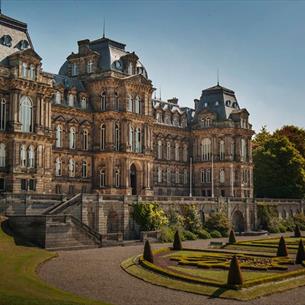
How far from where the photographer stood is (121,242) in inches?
2216

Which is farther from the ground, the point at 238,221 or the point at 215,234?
the point at 238,221

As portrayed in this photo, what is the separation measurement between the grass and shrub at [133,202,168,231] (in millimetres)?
19250

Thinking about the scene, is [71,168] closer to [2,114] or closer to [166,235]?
[2,114]

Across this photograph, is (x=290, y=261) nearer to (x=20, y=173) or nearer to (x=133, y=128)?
(x=20, y=173)

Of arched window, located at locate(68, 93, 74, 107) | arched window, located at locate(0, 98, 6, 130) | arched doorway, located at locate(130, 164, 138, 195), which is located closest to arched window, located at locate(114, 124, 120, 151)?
arched doorway, located at locate(130, 164, 138, 195)

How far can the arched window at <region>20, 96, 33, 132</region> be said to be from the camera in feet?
211

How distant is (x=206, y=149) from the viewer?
99438 mm

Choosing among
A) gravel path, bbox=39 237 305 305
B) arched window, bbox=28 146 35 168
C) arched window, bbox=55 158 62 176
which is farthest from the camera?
arched window, bbox=55 158 62 176

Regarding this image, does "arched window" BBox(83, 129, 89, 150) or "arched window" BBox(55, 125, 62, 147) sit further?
"arched window" BBox(83, 129, 89, 150)

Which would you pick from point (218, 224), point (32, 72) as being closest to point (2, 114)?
point (32, 72)

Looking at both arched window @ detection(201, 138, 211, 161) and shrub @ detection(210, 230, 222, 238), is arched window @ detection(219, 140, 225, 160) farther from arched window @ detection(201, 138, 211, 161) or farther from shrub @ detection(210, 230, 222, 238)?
shrub @ detection(210, 230, 222, 238)

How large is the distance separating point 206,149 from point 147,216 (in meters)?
38.0

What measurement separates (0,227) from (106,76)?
33717 mm

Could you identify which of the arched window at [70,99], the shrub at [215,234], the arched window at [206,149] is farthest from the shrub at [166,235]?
the arched window at [206,149]
